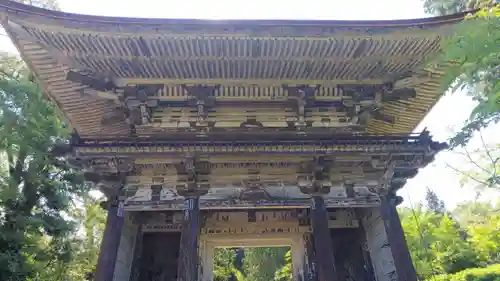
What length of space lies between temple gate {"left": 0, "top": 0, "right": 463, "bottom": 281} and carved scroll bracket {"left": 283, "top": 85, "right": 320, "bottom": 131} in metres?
0.03

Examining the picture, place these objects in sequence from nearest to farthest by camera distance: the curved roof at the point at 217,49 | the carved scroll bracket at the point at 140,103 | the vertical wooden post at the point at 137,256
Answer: the curved roof at the point at 217,49, the carved scroll bracket at the point at 140,103, the vertical wooden post at the point at 137,256

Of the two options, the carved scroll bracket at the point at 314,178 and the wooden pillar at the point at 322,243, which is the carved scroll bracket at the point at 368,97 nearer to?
the carved scroll bracket at the point at 314,178

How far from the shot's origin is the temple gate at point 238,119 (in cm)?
675

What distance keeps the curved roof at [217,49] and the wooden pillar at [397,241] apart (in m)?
3.01

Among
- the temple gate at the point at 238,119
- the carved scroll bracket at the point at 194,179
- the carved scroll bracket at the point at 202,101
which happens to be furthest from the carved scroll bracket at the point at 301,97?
the carved scroll bracket at the point at 194,179

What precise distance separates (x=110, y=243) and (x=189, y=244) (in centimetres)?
173

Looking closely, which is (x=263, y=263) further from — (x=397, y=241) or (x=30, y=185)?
(x=397, y=241)

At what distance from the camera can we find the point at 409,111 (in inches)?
366

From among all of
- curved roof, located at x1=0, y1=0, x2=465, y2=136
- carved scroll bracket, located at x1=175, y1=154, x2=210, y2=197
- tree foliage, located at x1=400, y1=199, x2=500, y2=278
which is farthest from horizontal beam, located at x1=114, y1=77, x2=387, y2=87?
tree foliage, located at x1=400, y1=199, x2=500, y2=278

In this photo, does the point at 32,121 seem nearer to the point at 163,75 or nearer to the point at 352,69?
the point at 163,75

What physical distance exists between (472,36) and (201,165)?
5.66m

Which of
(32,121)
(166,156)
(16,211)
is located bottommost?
(166,156)

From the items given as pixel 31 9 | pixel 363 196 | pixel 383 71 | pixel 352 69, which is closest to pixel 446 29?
pixel 383 71

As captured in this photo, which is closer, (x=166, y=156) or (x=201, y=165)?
(x=166, y=156)
